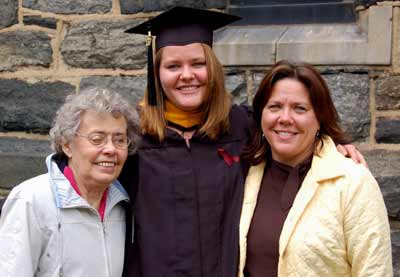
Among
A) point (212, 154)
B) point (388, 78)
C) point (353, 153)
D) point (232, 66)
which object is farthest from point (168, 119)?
point (388, 78)

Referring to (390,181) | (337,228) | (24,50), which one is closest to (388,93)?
(390,181)

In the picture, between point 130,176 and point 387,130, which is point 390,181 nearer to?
point 387,130

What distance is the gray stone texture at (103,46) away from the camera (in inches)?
162

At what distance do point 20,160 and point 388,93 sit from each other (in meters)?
2.30

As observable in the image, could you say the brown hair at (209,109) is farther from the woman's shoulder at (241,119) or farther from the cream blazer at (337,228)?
the cream blazer at (337,228)

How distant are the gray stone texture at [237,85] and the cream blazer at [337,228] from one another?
1.60 metres

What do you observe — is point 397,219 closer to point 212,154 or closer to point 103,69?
point 212,154

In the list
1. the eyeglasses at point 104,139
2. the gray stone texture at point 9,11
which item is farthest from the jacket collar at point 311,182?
the gray stone texture at point 9,11

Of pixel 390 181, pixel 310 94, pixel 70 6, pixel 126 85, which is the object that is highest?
pixel 70 6

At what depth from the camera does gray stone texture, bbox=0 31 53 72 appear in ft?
14.1

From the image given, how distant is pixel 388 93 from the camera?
12.1 feet

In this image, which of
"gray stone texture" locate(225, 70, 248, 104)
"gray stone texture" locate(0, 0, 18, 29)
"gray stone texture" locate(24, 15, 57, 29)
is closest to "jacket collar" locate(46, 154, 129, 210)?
"gray stone texture" locate(225, 70, 248, 104)

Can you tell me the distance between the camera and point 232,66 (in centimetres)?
394

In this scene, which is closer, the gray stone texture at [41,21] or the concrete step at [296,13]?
the concrete step at [296,13]
